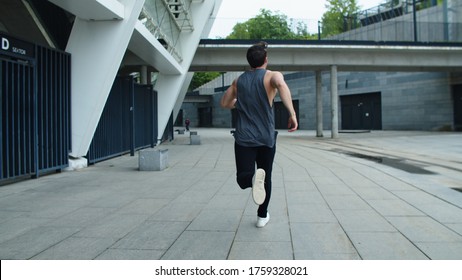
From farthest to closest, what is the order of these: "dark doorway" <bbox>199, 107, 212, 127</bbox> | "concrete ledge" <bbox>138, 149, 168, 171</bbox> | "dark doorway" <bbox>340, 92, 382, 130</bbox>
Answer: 1. "dark doorway" <bbox>199, 107, 212, 127</bbox>
2. "dark doorway" <bbox>340, 92, 382, 130</bbox>
3. "concrete ledge" <bbox>138, 149, 168, 171</bbox>

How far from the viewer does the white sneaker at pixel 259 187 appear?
4195 millimetres

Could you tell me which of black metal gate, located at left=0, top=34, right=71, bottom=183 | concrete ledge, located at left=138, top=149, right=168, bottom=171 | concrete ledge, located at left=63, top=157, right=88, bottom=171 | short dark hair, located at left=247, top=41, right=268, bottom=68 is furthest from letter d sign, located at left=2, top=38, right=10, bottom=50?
short dark hair, located at left=247, top=41, right=268, bottom=68

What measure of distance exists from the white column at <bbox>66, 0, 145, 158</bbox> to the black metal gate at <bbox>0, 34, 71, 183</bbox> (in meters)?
0.23

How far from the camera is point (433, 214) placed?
5297 mm

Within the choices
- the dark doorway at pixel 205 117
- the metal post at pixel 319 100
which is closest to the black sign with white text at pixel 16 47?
the metal post at pixel 319 100

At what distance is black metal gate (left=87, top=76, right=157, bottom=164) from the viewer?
12516 mm

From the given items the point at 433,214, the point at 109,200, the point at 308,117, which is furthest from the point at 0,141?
the point at 308,117

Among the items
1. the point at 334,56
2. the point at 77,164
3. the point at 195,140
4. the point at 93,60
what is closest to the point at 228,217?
the point at 93,60

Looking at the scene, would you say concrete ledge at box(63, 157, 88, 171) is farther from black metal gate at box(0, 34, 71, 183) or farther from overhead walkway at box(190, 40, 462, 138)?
overhead walkway at box(190, 40, 462, 138)

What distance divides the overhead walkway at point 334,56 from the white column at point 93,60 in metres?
14.4

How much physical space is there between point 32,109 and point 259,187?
6.22 m

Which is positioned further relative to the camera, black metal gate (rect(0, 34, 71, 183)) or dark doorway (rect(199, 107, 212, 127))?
dark doorway (rect(199, 107, 212, 127))

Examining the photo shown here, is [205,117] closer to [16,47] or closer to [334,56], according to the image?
[334,56]

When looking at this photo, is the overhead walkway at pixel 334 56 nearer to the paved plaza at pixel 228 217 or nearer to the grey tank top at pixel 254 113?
the paved plaza at pixel 228 217
